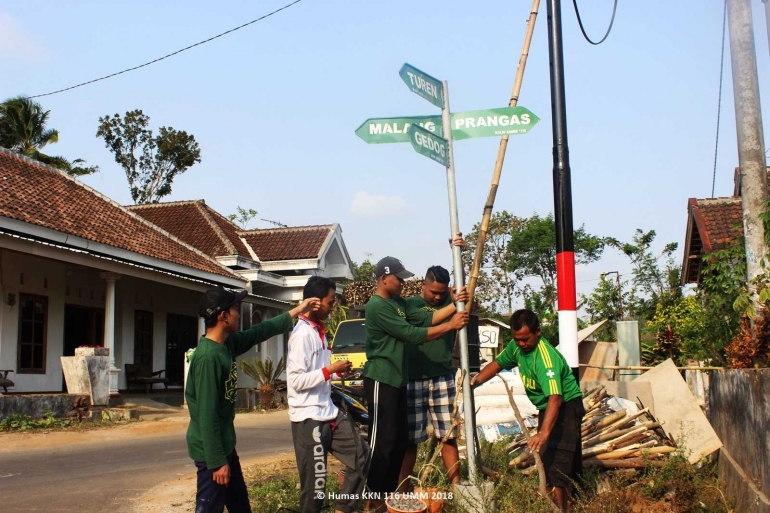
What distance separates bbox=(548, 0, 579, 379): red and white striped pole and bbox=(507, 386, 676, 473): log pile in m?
0.97

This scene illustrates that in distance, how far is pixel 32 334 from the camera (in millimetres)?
15812

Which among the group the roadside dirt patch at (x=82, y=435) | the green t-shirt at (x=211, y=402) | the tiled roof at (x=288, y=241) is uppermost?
the tiled roof at (x=288, y=241)

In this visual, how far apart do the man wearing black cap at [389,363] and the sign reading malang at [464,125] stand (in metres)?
0.94

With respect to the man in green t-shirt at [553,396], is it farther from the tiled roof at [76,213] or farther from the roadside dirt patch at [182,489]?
the tiled roof at [76,213]

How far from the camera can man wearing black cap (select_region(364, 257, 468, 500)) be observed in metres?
5.33

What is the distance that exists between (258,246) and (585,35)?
21476 millimetres

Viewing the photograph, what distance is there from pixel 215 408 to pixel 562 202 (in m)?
3.41

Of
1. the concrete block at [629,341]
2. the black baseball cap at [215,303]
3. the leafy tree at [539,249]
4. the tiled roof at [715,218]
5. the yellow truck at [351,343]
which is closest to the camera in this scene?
the black baseball cap at [215,303]

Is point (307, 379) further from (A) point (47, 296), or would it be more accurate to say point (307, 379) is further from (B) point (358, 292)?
(B) point (358, 292)

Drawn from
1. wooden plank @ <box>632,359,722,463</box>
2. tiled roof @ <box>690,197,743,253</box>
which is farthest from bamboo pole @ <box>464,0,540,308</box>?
tiled roof @ <box>690,197,743,253</box>

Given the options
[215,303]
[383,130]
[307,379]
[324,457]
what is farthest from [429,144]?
[324,457]

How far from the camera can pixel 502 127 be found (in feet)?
18.4

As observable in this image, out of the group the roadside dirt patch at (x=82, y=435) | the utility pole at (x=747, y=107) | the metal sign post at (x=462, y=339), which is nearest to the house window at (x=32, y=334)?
the roadside dirt patch at (x=82, y=435)

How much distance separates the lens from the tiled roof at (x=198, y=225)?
2502 centimetres
